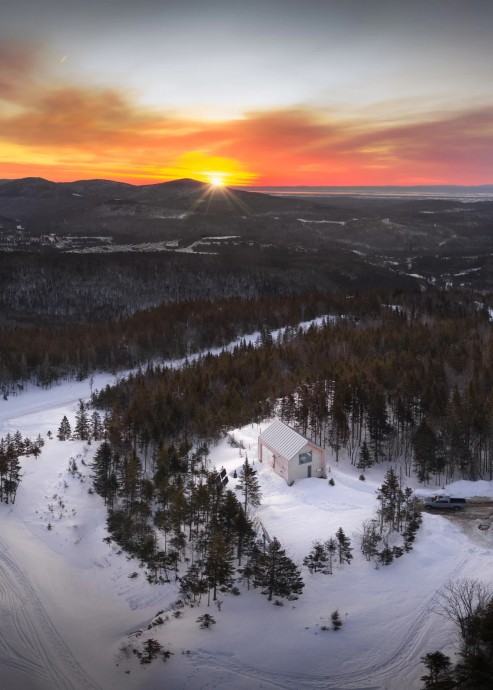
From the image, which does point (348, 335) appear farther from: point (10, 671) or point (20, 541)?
point (10, 671)

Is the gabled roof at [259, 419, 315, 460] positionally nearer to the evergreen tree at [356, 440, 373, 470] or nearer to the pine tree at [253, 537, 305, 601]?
the evergreen tree at [356, 440, 373, 470]

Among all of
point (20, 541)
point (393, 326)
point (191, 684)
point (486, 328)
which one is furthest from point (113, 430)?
point (486, 328)

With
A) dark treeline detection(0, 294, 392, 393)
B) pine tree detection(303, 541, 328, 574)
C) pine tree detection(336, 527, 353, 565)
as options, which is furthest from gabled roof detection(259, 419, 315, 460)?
dark treeline detection(0, 294, 392, 393)

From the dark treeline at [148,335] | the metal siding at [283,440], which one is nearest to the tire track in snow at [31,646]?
the metal siding at [283,440]

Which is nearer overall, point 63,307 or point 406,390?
point 406,390

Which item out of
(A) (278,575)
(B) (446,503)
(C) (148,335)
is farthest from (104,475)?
(C) (148,335)

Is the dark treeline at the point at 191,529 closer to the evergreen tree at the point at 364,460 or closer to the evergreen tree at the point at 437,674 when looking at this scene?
the evergreen tree at the point at 437,674

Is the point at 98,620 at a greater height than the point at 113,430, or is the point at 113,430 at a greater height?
the point at 113,430
